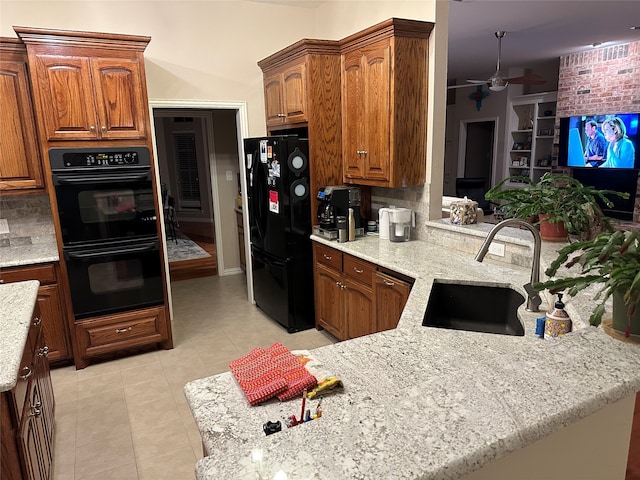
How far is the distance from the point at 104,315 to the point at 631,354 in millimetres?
3365

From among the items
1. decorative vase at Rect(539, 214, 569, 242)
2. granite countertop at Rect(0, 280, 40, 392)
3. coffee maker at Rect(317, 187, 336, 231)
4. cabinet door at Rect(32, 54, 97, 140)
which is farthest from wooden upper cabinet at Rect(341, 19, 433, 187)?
granite countertop at Rect(0, 280, 40, 392)

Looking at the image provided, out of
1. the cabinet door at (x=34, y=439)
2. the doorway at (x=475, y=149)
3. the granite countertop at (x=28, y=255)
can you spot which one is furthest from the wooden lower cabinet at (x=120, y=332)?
the doorway at (x=475, y=149)

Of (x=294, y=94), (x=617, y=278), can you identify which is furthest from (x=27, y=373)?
(x=294, y=94)

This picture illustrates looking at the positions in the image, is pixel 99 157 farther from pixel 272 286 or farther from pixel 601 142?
pixel 601 142

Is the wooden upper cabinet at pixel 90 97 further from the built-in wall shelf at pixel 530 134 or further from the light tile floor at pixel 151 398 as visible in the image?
the built-in wall shelf at pixel 530 134

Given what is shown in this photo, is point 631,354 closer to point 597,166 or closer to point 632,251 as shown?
point 632,251

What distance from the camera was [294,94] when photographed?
12.2 ft

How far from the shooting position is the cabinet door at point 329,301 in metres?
3.50

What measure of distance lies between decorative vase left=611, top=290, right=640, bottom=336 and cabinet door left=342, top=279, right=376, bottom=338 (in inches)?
74.2

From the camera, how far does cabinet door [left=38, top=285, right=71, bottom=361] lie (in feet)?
10.7

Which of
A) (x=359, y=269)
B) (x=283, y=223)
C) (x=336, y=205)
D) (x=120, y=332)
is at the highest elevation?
(x=336, y=205)

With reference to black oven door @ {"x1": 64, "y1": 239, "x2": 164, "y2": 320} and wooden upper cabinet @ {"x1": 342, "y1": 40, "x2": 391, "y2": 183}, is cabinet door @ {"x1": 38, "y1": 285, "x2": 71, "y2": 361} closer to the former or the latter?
black oven door @ {"x1": 64, "y1": 239, "x2": 164, "y2": 320}

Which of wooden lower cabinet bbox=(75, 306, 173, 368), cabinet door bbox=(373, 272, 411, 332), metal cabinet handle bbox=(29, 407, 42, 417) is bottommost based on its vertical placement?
wooden lower cabinet bbox=(75, 306, 173, 368)

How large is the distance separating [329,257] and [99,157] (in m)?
1.86
